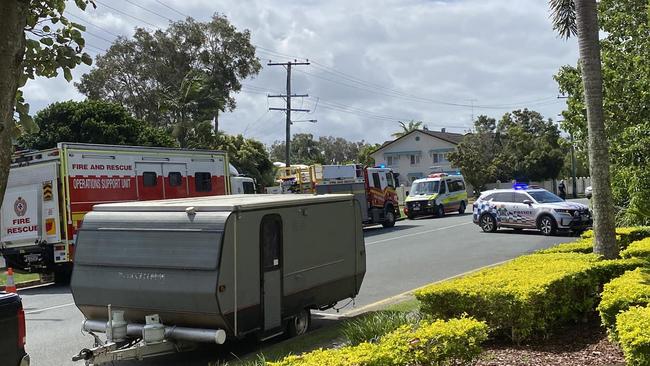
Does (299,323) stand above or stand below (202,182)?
below

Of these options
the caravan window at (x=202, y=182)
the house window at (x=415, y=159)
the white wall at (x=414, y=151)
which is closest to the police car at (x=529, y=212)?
the caravan window at (x=202, y=182)

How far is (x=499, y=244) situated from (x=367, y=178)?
359 inches

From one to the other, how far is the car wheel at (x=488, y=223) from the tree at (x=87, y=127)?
15.9 meters

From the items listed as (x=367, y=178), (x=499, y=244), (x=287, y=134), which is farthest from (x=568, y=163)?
(x=499, y=244)

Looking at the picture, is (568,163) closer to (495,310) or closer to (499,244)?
(499,244)

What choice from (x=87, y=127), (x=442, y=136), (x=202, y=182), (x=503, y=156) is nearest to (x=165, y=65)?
(x=87, y=127)

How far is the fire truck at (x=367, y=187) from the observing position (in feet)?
85.7

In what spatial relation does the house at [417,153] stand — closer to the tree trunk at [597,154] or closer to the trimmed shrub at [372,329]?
the tree trunk at [597,154]

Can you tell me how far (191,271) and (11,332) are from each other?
7.90 ft

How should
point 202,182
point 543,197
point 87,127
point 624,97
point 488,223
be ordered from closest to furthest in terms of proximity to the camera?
point 624,97 < point 202,182 < point 543,197 < point 488,223 < point 87,127

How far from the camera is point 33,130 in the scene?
11.2ft

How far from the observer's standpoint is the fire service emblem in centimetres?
1473

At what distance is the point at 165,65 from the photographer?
42656 mm

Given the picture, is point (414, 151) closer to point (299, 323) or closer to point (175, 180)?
point (175, 180)
